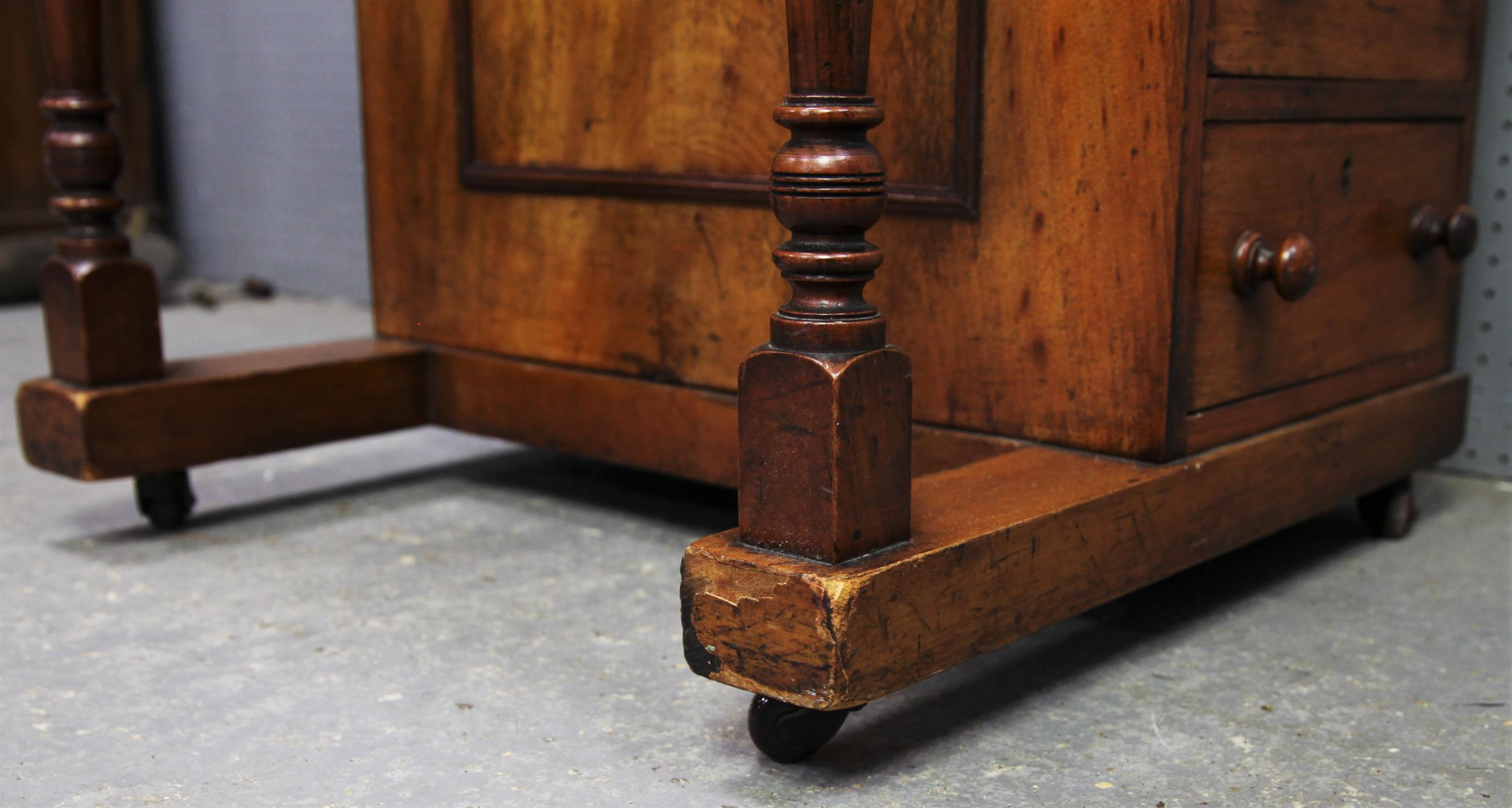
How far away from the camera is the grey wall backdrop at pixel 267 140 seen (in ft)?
12.4

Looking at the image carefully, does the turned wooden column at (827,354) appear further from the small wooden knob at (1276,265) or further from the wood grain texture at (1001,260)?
the small wooden knob at (1276,265)

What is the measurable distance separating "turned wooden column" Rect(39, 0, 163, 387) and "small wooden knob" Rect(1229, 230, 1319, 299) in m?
1.20

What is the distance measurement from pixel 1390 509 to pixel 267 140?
3.27 m

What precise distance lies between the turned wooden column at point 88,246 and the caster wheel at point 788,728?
0.97 metres

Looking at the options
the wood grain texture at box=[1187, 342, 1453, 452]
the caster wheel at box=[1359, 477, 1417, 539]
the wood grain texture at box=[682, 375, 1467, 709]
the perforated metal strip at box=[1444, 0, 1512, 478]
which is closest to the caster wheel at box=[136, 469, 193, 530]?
the wood grain texture at box=[682, 375, 1467, 709]

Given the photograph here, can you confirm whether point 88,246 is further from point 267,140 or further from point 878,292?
point 267,140

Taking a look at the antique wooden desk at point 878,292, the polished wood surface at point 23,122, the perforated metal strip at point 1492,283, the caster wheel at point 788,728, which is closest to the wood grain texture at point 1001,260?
the antique wooden desk at point 878,292

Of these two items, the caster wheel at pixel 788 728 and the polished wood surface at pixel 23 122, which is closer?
the caster wheel at pixel 788 728

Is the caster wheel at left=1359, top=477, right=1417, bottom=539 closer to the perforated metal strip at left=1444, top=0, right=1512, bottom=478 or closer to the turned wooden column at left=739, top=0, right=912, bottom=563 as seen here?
the perforated metal strip at left=1444, top=0, right=1512, bottom=478

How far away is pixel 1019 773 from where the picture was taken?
108 centimetres

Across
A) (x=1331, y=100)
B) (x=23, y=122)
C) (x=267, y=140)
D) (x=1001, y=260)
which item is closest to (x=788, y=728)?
(x=1001, y=260)

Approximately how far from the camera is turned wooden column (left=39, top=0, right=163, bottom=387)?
5.43 feet

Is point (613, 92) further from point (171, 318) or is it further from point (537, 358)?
point (171, 318)

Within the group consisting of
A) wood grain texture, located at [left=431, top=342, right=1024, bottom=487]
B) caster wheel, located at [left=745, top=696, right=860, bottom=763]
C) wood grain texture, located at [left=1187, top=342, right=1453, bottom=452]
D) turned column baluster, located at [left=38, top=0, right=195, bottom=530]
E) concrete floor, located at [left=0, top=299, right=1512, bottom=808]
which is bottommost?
concrete floor, located at [left=0, top=299, right=1512, bottom=808]
